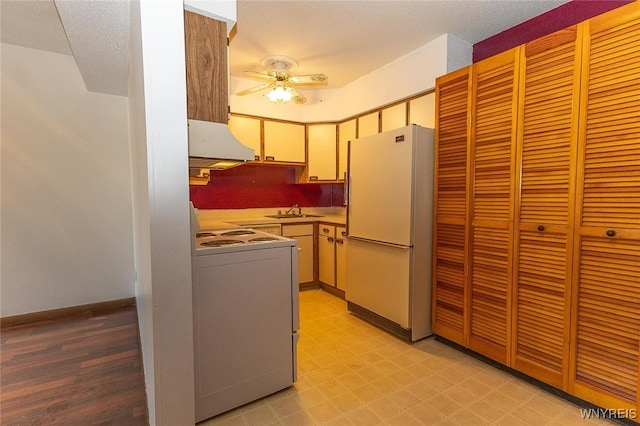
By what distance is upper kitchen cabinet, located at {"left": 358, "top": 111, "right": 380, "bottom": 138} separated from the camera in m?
3.36

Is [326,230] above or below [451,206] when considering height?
below

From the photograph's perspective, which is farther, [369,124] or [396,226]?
[369,124]

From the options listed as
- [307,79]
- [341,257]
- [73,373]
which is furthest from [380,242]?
[73,373]

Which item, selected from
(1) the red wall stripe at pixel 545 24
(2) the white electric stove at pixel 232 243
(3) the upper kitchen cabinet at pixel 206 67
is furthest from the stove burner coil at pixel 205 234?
(1) the red wall stripe at pixel 545 24

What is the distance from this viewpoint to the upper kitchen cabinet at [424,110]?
2.71 metres

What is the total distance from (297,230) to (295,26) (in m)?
2.11

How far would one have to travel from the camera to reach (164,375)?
3.71 feet

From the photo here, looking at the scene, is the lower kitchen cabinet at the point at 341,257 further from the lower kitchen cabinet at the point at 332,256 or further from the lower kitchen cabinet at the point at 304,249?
the lower kitchen cabinet at the point at 304,249

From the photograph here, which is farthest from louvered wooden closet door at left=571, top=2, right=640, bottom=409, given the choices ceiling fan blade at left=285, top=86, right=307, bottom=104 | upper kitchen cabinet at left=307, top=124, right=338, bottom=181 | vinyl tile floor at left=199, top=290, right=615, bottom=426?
upper kitchen cabinet at left=307, top=124, right=338, bottom=181

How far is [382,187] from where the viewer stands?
2641 millimetres

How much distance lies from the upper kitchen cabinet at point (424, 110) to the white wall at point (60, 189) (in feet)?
9.76

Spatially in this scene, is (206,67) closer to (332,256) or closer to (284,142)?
(284,142)

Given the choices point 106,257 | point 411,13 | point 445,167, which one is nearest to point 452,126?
point 445,167

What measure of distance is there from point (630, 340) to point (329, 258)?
259cm
